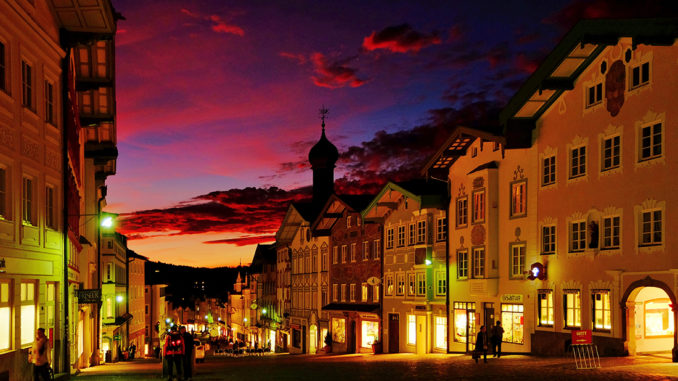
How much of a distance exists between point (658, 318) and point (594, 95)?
8415 mm

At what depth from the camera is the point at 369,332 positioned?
53.8 m

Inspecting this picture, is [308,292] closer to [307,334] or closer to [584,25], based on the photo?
[307,334]

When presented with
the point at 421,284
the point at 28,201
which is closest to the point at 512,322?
the point at 421,284

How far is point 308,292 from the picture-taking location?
6875 centimetres

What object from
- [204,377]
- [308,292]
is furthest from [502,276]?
[308,292]

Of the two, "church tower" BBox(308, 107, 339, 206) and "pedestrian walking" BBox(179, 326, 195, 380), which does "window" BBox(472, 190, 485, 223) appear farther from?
"church tower" BBox(308, 107, 339, 206)

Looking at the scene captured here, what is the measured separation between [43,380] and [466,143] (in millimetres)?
26859

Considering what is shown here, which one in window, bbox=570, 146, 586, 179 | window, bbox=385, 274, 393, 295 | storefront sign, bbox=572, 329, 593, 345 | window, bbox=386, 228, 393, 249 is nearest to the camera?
storefront sign, bbox=572, 329, 593, 345

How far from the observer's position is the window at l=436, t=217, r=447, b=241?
42.8 m

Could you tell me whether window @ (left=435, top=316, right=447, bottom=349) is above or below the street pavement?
A: below

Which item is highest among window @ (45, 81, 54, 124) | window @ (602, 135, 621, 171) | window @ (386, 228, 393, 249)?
window @ (45, 81, 54, 124)

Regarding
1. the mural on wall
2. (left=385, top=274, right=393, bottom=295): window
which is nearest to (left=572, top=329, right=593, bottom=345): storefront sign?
the mural on wall

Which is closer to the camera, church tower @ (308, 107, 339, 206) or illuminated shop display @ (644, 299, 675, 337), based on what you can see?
illuminated shop display @ (644, 299, 675, 337)

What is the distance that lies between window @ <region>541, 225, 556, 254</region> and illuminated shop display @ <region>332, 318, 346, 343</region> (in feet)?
87.0
